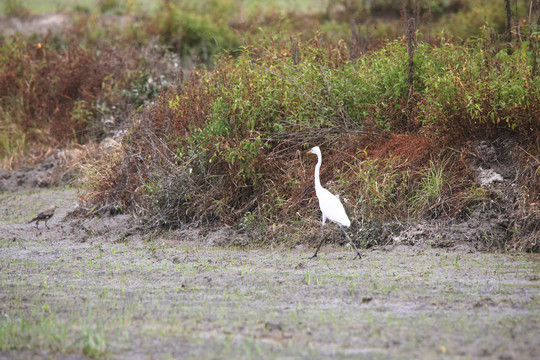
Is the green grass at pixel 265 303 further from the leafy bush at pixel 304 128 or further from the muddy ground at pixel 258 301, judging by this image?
the leafy bush at pixel 304 128

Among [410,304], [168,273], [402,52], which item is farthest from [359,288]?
[402,52]

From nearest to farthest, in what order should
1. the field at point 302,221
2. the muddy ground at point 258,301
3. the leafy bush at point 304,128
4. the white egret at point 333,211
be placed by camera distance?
the muddy ground at point 258,301
the field at point 302,221
the white egret at point 333,211
the leafy bush at point 304,128

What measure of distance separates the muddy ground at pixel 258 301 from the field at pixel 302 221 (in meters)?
Answer: 0.02

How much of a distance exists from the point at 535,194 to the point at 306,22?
47.4ft

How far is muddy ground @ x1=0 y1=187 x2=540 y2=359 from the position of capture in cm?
422

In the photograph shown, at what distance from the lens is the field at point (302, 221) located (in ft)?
14.8

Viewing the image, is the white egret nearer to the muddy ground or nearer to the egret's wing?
the egret's wing

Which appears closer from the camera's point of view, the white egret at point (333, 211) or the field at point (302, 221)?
the field at point (302, 221)

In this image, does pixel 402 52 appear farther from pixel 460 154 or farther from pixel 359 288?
pixel 359 288

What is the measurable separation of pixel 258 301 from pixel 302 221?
8.76 ft

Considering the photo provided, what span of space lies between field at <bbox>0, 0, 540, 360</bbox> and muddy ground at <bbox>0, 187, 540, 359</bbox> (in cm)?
2

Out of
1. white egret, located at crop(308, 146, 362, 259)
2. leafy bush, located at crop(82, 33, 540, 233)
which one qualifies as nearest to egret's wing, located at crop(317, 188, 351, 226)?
white egret, located at crop(308, 146, 362, 259)

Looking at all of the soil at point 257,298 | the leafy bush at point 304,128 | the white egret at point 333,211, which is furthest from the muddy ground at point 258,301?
the leafy bush at point 304,128

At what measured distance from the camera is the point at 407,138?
27.5ft
